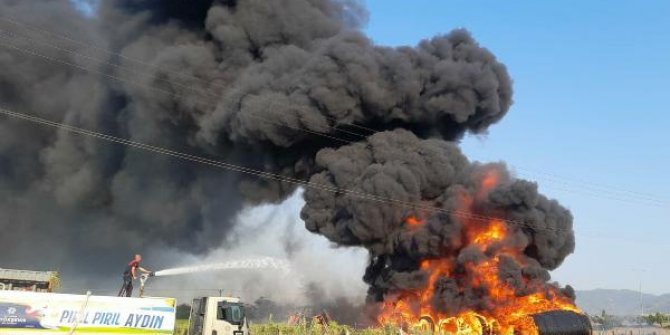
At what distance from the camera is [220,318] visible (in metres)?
21.6

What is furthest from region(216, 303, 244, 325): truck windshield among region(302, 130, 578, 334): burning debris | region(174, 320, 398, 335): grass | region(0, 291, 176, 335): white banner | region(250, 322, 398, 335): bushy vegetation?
region(302, 130, 578, 334): burning debris

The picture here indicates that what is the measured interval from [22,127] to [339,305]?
34.2 m

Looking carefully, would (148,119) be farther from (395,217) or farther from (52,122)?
(395,217)

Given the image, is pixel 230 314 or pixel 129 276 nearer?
pixel 230 314

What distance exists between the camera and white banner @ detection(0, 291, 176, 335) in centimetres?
1759

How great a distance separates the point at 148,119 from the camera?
47594 millimetres

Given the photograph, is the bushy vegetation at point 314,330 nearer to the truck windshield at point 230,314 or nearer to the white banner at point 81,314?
the truck windshield at point 230,314

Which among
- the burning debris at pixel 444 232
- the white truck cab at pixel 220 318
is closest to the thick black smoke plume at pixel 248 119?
the burning debris at pixel 444 232

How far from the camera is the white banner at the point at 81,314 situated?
1759cm

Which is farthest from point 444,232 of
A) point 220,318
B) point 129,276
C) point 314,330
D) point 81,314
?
point 81,314

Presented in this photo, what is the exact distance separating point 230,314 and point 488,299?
17.3m

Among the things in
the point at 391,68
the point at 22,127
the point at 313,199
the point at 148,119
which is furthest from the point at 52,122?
the point at 391,68

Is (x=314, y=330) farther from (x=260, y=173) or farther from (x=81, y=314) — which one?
(x=81, y=314)

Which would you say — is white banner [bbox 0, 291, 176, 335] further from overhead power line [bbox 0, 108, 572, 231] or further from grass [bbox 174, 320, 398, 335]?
overhead power line [bbox 0, 108, 572, 231]
